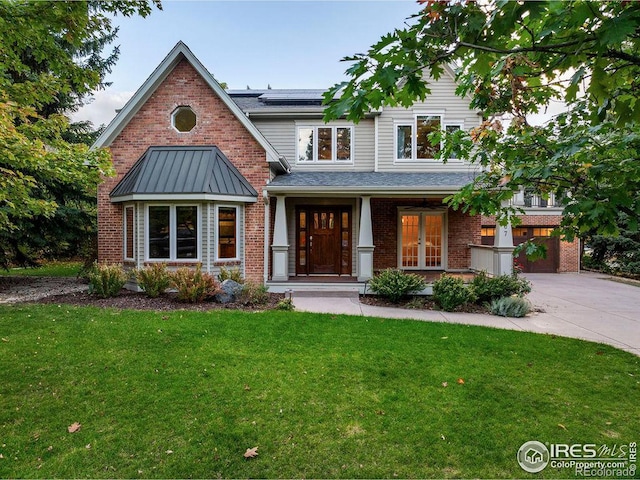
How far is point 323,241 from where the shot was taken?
11812mm

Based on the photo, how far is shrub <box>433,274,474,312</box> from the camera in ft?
26.1

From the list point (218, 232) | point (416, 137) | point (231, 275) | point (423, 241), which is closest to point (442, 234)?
point (423, 241)

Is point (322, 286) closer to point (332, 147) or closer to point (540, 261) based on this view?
point (332, 147)

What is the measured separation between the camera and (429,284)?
9.31 metres

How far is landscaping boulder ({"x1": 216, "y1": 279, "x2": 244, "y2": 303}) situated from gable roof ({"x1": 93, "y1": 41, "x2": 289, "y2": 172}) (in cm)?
393

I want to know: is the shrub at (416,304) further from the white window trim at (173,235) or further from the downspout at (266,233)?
the white window trim at (173,235)

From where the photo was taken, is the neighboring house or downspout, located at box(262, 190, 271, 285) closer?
the neighboring house

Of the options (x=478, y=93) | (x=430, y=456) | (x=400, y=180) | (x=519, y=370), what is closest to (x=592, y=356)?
(x=519, y=370)

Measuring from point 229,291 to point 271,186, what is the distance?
3.44 meters

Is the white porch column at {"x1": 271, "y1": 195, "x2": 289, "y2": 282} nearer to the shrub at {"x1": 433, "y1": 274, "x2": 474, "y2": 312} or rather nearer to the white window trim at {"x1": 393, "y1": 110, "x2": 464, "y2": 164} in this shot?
the shrub at {"x1": 433, "y1": 274, "x2": 474, "y2": 312}

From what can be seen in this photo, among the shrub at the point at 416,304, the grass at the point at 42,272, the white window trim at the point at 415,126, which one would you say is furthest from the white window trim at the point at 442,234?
the grass at the point at 42,272

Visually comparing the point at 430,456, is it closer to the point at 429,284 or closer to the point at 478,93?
the point at 478,93

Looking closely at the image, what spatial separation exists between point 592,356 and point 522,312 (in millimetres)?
2507

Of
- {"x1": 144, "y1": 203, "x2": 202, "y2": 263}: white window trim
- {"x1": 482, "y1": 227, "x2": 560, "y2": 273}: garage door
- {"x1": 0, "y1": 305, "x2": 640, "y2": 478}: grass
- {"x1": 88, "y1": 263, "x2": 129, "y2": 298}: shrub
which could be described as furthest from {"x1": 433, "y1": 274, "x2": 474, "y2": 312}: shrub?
{"x1": 482, "y1": 227, "x2": 560, "y2": 273}: garage door
